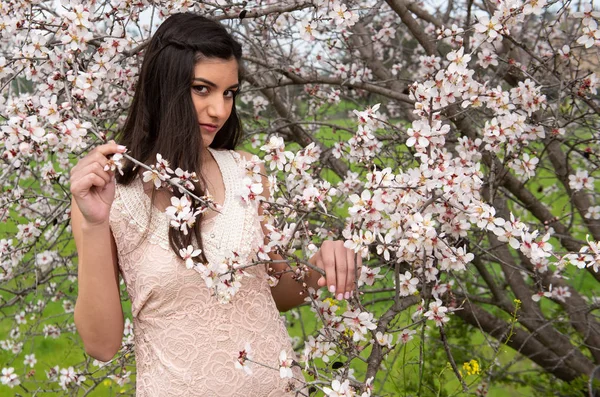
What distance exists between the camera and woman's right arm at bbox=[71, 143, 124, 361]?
1.45 meters

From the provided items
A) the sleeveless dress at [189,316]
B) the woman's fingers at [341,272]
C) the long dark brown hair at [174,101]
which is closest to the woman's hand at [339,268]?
the woman's fingers at [341,272]

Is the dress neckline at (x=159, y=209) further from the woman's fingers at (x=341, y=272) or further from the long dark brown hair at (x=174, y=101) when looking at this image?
the woman's fingers at (x=341, y=272)

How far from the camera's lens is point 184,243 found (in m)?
1.69

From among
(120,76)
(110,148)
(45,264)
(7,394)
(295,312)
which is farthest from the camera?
(295,312)

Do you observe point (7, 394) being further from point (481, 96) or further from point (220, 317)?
point (481, 96)

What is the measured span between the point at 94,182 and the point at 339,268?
0.58m

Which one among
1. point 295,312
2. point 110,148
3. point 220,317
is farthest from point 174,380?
point 295,312

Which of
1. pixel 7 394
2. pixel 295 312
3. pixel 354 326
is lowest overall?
pixel 7 394

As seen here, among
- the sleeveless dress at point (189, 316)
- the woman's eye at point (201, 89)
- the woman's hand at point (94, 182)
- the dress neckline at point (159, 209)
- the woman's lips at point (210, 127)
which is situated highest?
the woman's eye at point (201, 89)

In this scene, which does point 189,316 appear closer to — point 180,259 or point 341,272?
point 180,259

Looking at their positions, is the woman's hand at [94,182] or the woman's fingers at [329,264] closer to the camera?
the woman's hand at [94,182]

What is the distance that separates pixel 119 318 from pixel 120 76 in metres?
1.02

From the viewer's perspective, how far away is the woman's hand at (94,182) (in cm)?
144

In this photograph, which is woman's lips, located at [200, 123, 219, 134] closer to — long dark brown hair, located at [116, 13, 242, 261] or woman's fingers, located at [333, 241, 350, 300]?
long dark brown hair, located at [116, 13, 242, 261]
